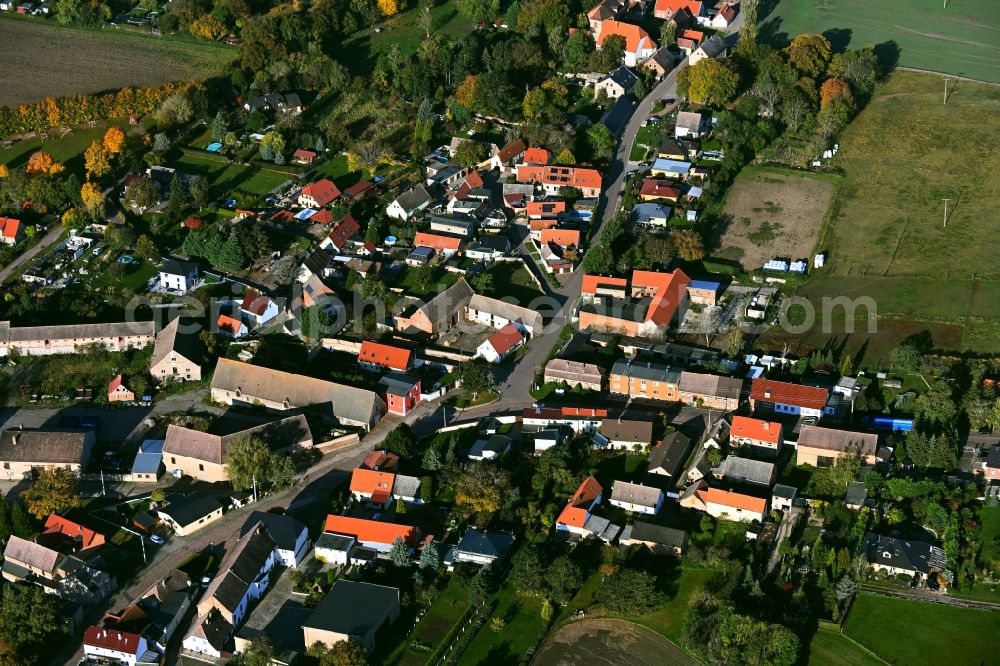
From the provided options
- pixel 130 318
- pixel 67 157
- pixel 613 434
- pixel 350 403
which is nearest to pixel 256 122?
pixel 67 157

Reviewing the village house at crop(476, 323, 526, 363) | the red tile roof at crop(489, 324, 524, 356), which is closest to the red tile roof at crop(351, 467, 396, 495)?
the village house at crop(476, 323, 526, 363)

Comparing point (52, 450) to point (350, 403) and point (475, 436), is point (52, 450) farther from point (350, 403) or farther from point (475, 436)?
point (475, 436)

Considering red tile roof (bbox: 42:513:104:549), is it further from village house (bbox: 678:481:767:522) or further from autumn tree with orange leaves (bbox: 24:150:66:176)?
autumn tree with orange leaves (bbox: 24:150:66:176)

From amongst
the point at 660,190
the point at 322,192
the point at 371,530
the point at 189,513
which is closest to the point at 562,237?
the point at 660,190

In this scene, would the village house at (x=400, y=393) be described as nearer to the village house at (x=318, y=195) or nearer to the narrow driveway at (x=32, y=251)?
the village house at (x=318, y=195)

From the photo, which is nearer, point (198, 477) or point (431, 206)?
point (198, 477)

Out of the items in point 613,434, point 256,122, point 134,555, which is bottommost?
point 134,555

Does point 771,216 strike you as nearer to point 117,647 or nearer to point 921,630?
point 921,630
